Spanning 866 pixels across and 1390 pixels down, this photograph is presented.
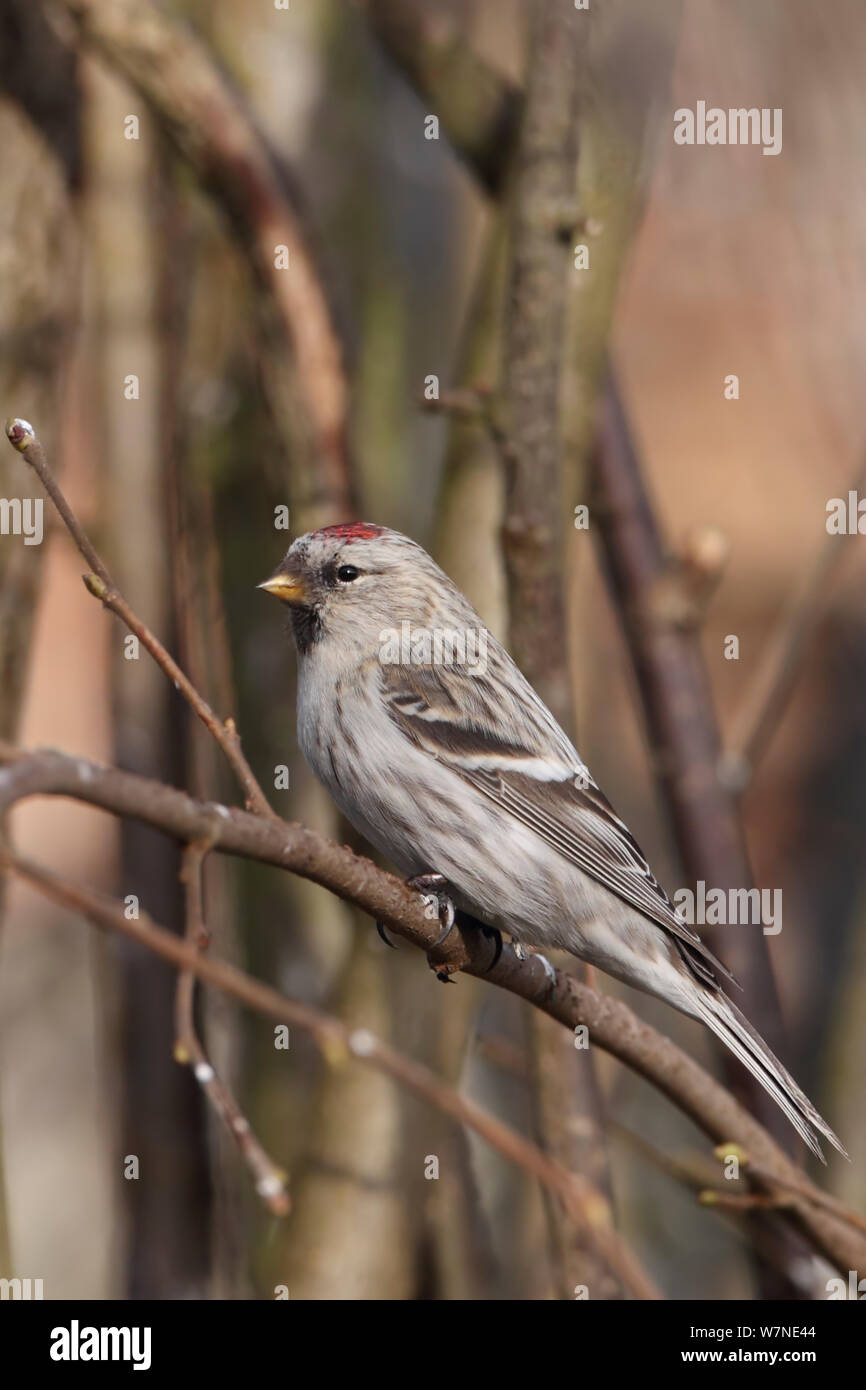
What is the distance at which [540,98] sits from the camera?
302 cm

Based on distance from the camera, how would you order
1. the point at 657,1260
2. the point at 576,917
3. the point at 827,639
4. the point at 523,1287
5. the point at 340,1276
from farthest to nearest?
the point at 827,639
the point at 657,1260
the point at 523,1287
the point at 340,1276
the point at 576,917

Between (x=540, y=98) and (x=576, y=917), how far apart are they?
1659 mm

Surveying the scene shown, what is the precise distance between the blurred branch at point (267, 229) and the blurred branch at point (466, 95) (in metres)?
0.44

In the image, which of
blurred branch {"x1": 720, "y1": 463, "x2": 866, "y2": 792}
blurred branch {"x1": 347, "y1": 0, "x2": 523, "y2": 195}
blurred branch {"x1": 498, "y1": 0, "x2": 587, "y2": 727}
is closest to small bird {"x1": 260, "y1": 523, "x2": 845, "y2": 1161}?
blurred branch {"x1": 498, "y1": 0, "x2": 587, "y2": 727}

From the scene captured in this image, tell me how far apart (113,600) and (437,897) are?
1.02 metres

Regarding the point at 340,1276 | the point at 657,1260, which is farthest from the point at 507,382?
the point at 657,1260

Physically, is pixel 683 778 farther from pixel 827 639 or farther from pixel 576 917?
pixel 827 639

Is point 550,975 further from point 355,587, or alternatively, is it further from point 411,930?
point 355,587

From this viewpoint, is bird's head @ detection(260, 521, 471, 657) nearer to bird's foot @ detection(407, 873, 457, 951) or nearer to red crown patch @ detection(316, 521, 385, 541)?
red crown patch @ detection(316, 521, 385, 541)

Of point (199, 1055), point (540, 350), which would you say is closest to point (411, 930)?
point (199, 1055)

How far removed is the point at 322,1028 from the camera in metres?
1.54
